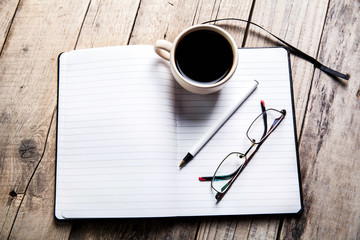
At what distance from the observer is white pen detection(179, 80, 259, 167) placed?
0.56 metres

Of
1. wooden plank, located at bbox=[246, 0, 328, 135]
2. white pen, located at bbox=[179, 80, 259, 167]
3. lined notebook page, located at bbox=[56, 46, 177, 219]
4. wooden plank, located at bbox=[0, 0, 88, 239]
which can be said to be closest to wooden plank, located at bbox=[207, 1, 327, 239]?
wooden plank, located at bbox=[246, 0, 328, 135]

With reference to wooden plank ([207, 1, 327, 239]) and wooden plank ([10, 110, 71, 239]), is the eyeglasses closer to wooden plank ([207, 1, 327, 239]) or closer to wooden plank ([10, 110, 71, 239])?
wooden plank ([207, 1, 327, 239])

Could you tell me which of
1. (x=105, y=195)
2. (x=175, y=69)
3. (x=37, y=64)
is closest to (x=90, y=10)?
(x=37, y=64)

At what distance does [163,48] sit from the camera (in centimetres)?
51

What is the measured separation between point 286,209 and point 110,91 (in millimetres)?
424

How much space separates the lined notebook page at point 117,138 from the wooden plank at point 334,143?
299mm

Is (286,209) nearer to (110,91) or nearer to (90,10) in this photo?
(110,91)

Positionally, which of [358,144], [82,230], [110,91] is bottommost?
[82,230]

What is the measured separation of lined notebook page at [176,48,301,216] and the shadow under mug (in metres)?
0.07

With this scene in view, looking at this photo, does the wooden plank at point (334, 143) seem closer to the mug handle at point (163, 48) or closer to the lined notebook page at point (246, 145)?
the lined notebook page at point (246, 145)

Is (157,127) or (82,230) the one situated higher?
(157,127)

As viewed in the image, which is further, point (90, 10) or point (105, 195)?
point (90, 10)

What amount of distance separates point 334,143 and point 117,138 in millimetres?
466

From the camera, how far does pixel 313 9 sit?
0.65m
